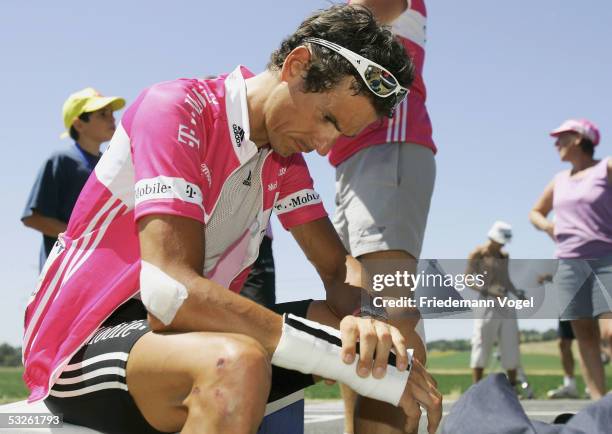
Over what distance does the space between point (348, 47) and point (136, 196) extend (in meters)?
0.76

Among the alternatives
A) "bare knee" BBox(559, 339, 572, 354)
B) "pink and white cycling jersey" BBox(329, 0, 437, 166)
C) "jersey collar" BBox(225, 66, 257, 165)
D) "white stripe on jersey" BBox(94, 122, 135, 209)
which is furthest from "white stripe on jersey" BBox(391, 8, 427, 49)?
"bare knee" BBox(559, 339, 572, 354)

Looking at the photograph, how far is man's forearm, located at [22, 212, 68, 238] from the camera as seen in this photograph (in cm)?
537

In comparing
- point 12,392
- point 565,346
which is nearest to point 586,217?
point 565,346

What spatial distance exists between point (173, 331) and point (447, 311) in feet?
4.97

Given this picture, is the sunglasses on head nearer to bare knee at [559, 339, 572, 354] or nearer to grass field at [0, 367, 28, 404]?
grass field at [0, 367, 28, 404]

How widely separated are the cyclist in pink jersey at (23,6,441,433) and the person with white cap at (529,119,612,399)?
380 cm

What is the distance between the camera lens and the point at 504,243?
10.6m

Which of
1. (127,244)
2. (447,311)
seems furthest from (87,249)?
(447,311)

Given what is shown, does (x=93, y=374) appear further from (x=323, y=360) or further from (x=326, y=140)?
(x=326, y=140)

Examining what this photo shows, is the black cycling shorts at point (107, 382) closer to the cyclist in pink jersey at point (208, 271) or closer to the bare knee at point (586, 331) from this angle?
the cyclist in pink jersey at point (208, 271)

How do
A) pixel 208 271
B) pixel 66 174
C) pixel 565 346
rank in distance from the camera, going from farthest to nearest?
pixel 565 346 → pixel 66 174 → pixel 208 271

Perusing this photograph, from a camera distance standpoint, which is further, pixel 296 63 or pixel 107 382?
pixel 296 63

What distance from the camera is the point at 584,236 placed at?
20.6 feet

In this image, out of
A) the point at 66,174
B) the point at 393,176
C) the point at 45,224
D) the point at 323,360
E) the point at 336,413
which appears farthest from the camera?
the point at 336,413
